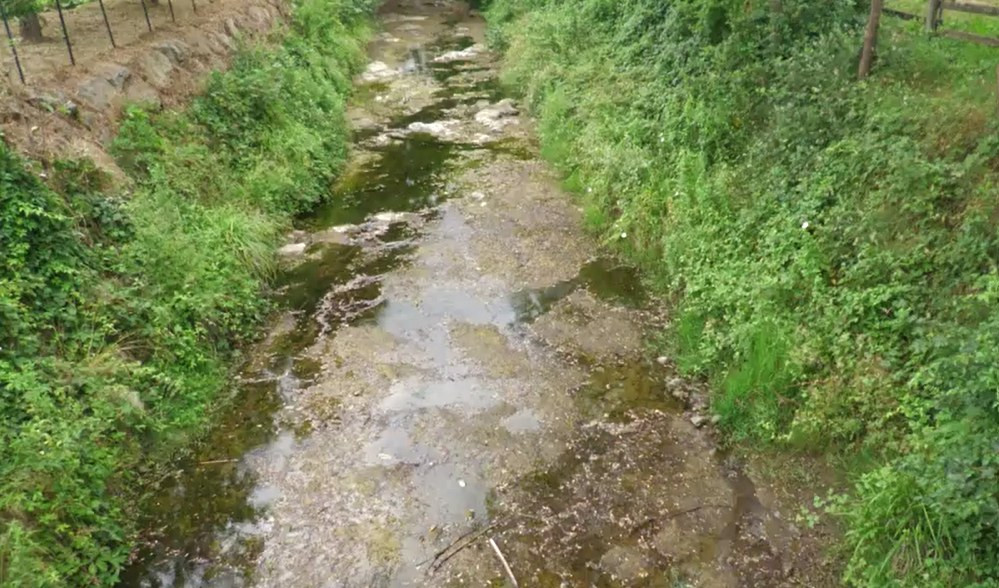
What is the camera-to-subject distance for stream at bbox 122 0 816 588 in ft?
18.6

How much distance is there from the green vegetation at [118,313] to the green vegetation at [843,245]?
539 cm

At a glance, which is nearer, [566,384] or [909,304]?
[909,304]

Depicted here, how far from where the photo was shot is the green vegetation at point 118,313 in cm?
536

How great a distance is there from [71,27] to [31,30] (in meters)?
1.31

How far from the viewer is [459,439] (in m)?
6.96

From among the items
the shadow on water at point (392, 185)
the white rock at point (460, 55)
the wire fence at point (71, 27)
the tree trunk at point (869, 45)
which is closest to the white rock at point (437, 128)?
the shadow on water at point (392, 185)

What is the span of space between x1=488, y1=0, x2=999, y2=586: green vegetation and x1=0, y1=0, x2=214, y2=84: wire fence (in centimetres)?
847

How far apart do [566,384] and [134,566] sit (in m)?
4.45

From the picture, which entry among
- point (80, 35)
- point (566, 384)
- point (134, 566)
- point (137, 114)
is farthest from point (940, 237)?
point (80, 35)

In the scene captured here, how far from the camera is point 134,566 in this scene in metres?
5.64

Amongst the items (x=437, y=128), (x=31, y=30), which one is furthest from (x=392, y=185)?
(x=31, y=30)

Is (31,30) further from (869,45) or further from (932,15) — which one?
(932,15)

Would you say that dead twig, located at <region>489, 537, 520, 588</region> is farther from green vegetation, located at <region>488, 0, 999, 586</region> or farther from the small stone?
the small stone

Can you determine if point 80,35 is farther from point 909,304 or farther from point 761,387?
point 909,304
